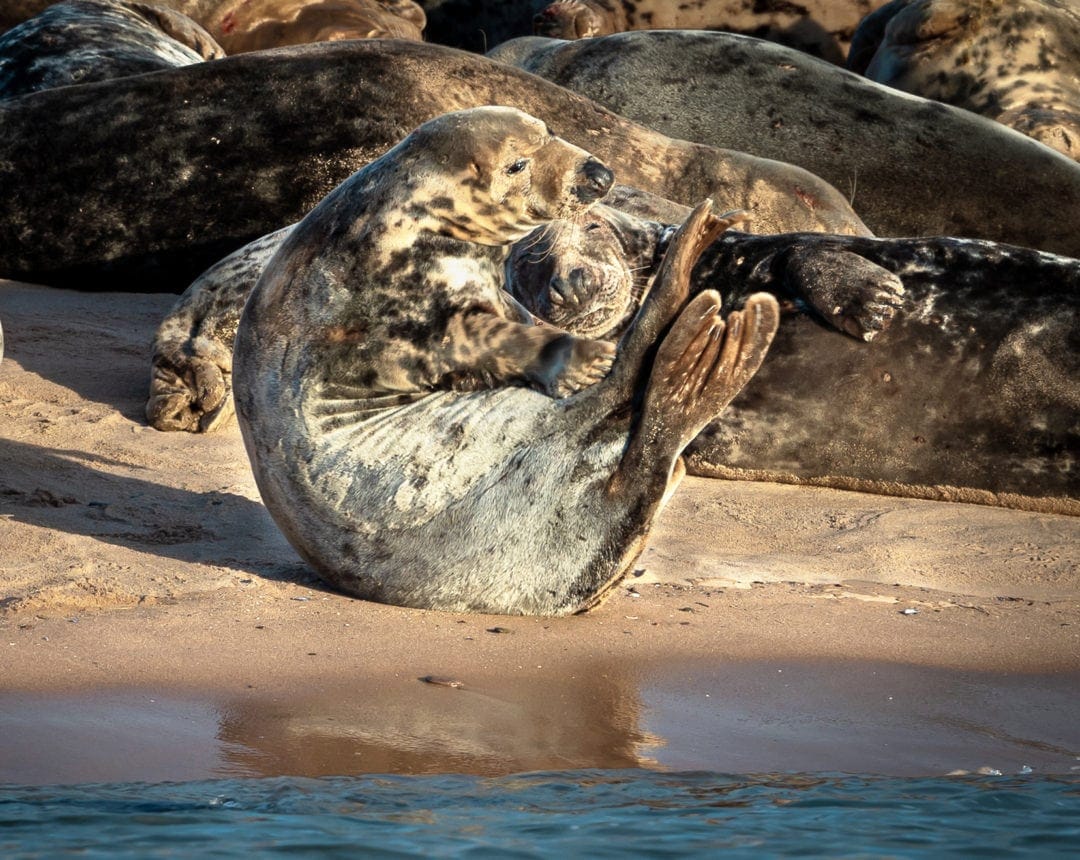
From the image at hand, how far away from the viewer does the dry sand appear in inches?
128

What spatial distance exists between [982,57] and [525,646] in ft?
26.8

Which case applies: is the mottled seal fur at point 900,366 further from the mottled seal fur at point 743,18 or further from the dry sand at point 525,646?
the mottled seal fur at point 743,18

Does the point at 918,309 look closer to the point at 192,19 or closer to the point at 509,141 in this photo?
the point at 509,141

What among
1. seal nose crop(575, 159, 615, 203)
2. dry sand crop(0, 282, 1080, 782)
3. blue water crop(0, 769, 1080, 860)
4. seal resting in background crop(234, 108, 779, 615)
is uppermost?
seal nose crop(575, 159, 615, 203)

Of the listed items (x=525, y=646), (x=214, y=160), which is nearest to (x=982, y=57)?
(x=214, y=160)

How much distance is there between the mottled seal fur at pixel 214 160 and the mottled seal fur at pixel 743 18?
409 cm

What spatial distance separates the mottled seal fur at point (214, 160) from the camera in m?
7.51

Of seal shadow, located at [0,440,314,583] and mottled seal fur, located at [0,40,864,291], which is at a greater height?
mottled seal fur, located at [0,40,864,291]

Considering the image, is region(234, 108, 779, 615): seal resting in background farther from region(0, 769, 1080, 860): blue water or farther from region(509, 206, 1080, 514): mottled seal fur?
region(509, 206, 1080, 514): mottled seal fur

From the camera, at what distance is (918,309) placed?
19.3 ft

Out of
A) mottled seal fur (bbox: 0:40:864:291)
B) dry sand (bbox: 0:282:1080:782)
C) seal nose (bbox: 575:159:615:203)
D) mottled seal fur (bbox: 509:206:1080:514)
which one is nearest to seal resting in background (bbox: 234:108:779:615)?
seal nose (bbox: 575:159:615:203)

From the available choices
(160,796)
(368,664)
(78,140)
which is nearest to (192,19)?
(78,140)

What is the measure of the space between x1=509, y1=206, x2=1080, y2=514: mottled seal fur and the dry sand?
0.61ft

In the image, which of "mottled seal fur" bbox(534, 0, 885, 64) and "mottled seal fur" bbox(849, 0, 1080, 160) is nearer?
"mottled seal fur" bbox(849, 0, 1080, 160)
